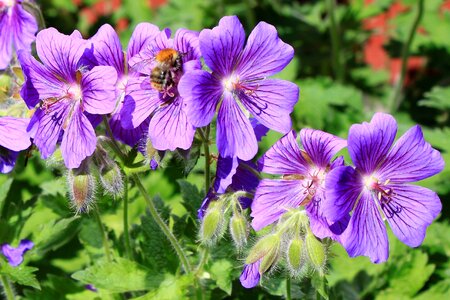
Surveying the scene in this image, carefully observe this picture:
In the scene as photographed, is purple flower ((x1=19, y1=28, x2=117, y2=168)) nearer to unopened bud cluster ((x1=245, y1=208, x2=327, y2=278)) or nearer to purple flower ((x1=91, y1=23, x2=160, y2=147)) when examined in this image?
purple flower ((x1=91, y1=23, x2=160, y2=147))

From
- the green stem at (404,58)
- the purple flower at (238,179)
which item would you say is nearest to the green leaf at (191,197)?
the purple flower at (238,179)

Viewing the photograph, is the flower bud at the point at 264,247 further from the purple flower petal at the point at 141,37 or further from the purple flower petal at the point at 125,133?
Answer: the purple flower petal at the point at 141,37

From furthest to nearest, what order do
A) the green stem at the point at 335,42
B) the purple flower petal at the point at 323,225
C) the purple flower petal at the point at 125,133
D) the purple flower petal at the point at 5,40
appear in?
1. the green stem at the point at 335,42
2. the purple flower petal at the point at 5,40
3. the purple flower petal at the point at 125,133
4. the purple flower petal at the point at 323,225

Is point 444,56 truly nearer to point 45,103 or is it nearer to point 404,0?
point 404,0

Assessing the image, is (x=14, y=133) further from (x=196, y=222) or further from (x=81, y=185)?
(x=196, y=222)

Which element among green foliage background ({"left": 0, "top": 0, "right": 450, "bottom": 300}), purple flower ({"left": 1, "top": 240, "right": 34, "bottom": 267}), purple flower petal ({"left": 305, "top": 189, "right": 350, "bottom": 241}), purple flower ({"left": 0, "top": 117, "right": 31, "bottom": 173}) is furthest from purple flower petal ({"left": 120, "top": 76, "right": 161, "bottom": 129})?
purple flower ({"left": 1, "top": 240, "right": 34, "bottom": 267})

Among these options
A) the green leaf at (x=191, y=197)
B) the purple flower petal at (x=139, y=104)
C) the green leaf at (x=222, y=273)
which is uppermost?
the purple flower petal at (x=139, y=104)
